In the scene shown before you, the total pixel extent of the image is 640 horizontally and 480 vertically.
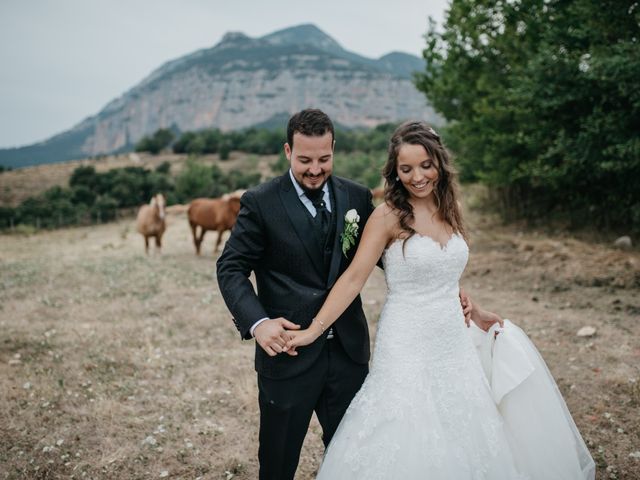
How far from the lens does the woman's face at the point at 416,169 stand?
2904 millimetres

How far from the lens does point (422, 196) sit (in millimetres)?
3016

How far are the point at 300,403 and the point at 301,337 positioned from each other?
51 cm

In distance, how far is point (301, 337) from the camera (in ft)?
8.86

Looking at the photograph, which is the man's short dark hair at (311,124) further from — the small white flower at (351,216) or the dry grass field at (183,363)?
the dry grass field at (183,363)

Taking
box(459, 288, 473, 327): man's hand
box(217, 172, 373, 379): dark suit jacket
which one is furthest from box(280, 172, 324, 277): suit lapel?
box(459, 288, 473, 327): man's hand

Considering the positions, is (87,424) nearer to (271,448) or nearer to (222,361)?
(222,361)

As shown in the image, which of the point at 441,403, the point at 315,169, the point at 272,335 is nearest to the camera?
the point at 272,335

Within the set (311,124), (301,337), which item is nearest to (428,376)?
(301,337)

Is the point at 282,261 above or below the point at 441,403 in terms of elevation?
above

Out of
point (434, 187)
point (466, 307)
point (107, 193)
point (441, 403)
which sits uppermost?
point (434, 187)

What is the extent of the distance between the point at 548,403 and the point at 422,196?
1674 mm

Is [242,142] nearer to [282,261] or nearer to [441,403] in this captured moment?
[282,261]

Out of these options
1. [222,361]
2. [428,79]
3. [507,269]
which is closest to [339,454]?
[222,361]

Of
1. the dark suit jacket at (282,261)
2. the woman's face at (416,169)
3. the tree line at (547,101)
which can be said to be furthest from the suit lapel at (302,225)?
the tree line at (547,101)
